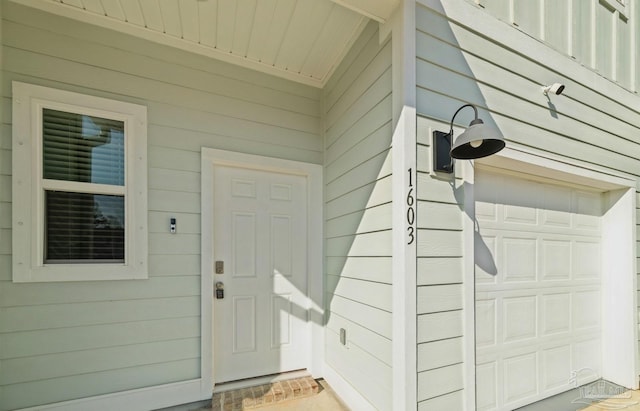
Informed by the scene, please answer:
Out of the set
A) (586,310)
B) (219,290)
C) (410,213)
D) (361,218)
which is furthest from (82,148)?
(586,310)

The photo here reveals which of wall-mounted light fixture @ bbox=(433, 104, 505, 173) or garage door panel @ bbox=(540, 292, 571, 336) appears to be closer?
wall-mounted light fixture @ bbox=(433, 104, 505, 173)

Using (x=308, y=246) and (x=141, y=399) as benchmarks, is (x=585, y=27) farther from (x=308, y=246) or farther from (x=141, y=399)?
(x=141, y=399)

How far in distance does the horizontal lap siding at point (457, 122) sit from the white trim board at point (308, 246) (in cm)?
120

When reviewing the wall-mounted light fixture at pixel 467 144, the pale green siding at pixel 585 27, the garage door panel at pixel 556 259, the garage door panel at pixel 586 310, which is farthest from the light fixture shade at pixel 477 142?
Answer: the garage door panel at pixel 586 310

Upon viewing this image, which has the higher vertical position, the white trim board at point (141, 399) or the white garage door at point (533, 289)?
the white garage door at point (533, 289)

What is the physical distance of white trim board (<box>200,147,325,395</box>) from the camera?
7.12 feet

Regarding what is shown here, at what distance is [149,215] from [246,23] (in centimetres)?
167

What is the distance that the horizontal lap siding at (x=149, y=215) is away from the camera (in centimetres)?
175

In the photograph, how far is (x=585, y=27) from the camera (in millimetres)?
2422

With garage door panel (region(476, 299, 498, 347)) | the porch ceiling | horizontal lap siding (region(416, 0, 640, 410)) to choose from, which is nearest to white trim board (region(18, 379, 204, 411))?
horizontal lap siding (region(416, 0, 640, 410))

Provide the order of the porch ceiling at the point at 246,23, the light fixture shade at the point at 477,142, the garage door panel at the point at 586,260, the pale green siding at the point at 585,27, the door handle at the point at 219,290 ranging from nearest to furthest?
the light fixture shade at the point at 477,142 → the porch ceiling at the point at 246,23 → the pale green siding at the point at 585,27 → the door handle at the point at 219,290 → the garage door panel at the point at 586,260

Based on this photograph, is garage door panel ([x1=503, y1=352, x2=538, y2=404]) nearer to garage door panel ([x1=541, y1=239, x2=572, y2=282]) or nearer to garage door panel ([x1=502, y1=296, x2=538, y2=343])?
garage door panel ([x1=502, y1=296, x2=538, y2=343])

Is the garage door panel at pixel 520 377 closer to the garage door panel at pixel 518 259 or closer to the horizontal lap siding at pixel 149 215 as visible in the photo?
the garage door panel at pixel 518 259

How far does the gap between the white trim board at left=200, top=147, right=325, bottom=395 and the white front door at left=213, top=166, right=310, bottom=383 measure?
7cm
